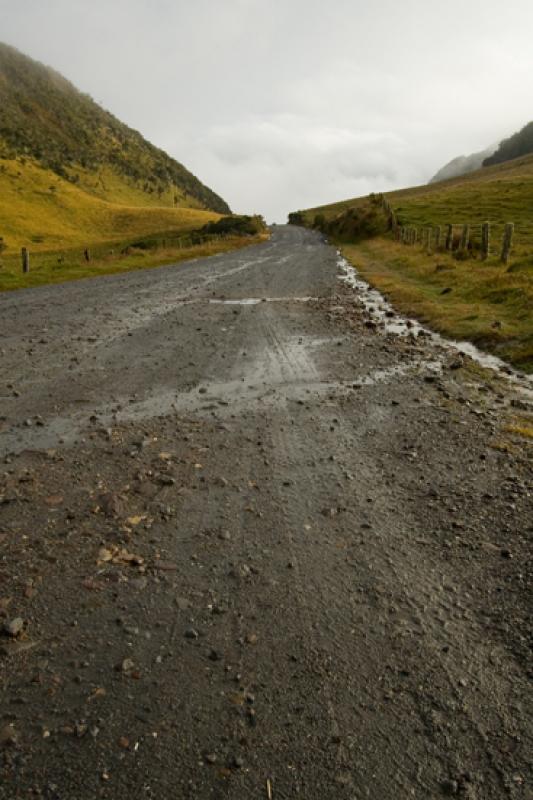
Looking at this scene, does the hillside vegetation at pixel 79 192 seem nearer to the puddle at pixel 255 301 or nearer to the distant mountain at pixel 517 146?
the puddle at pixel 255 301

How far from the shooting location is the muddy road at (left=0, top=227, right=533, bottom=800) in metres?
2.49

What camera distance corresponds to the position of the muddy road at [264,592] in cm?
249

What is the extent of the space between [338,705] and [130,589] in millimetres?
1533

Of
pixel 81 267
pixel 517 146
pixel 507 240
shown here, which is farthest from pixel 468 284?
pixel 517 146

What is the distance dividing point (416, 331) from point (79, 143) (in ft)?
385

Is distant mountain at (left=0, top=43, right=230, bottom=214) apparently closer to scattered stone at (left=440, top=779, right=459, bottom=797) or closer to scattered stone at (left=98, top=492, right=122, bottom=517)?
scattered stone at (left=98, top=492, right=122, bottom=517)

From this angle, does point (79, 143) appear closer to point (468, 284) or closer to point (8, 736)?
point (468, 284)

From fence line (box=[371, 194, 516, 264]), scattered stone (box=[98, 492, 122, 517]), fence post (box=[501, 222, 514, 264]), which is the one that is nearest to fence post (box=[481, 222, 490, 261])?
fence line (box=[371, 194, 516, 264])

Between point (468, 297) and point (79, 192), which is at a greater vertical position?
point (79, 192)

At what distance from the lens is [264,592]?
3582mm

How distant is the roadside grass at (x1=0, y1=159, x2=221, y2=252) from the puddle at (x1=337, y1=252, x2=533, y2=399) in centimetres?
4302

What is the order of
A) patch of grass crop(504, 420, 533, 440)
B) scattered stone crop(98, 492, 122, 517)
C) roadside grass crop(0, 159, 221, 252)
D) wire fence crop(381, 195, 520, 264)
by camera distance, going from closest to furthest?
scattered stone crop(98, 492, 122, 517)
patch of grass crop(504, 420, 533, 440)
wire fence crop(381, 195, 520, 264)
roadside grass crop(0, 159, 221, 252)

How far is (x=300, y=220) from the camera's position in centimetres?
10825

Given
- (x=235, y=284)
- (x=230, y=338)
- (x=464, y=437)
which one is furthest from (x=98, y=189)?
(x=464, y=437)
